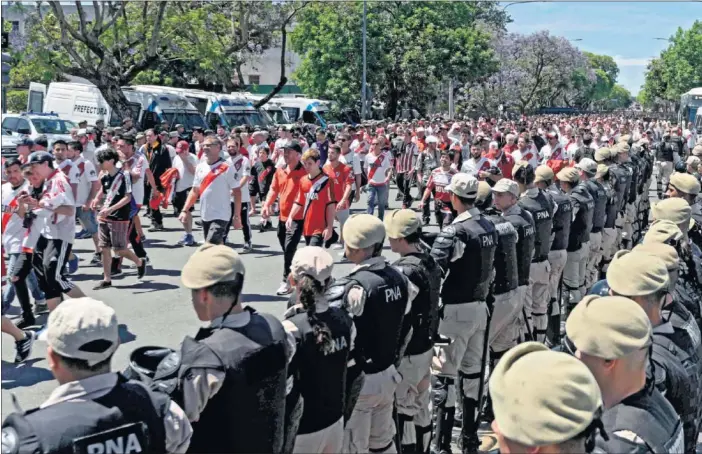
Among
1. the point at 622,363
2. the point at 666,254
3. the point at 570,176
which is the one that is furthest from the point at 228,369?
the point at 570,176

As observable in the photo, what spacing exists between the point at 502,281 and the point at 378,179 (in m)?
8.44

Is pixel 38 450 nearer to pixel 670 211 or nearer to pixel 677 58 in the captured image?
pixel 670 211

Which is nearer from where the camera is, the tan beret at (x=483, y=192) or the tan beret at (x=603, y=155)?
the tan beret at (x=483, y=192)

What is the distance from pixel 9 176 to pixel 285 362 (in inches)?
241

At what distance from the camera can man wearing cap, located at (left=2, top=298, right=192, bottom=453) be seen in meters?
2.72

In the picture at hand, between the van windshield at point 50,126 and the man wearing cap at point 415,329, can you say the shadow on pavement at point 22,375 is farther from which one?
the van windshield at point 50,126

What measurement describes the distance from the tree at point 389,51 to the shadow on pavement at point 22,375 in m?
32.4

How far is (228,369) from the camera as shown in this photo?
3361mm

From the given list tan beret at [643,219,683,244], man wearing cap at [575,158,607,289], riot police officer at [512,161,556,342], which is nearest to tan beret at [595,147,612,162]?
man wearing cap at [575,158,607,289]

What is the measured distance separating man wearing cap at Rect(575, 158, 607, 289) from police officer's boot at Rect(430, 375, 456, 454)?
165 inches

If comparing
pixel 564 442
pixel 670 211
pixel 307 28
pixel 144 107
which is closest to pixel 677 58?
pixel 307 28

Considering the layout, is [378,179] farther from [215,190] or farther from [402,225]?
[402,225]

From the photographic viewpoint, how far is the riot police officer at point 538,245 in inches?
308

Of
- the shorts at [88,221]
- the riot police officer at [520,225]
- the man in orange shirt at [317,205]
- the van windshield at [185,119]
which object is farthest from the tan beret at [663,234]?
the van windshield at [185,119]
